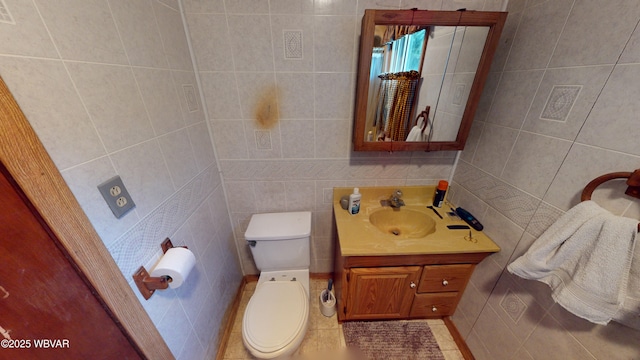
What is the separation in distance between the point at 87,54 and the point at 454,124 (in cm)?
157

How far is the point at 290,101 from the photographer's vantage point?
1.18m

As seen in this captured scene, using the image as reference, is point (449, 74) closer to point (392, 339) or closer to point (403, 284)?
point (403, 284)

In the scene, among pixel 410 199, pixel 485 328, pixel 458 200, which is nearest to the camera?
pixel 485 328

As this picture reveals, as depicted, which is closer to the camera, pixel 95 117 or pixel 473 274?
pixel 95 117

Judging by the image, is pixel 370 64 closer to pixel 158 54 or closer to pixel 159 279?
pixel 158 54

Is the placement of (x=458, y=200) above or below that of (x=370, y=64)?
below

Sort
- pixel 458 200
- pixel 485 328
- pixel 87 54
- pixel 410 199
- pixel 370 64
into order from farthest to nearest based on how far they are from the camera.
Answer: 1. pixel 410 199
2. pixel 458 200
3. pixel 485 328
4. pixel 370 64
5. pixel 87 54

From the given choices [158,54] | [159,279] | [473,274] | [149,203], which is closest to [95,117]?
[149,203]

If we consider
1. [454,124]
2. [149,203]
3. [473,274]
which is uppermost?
[454,124]

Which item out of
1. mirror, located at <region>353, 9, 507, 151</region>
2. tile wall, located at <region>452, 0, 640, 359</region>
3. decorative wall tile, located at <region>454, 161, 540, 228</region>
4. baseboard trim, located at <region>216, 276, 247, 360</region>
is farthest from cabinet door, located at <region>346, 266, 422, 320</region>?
baseboard trim, located at <region>216, 276, 247, 360</region>

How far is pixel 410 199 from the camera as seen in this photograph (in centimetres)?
147

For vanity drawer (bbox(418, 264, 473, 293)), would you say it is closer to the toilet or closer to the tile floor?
the tile floor

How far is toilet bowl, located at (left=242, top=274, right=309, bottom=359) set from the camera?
102 cm

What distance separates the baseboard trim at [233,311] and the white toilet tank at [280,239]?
385mm
